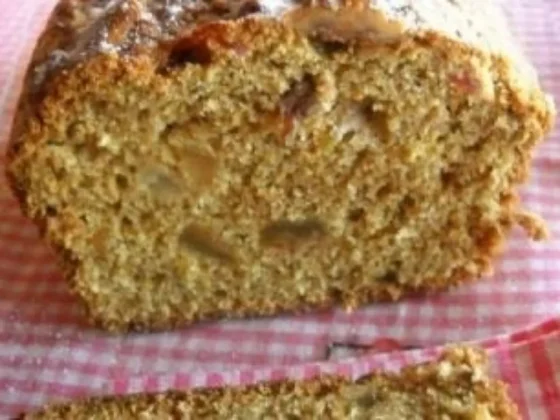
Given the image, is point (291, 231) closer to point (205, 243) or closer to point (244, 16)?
point (205, 243)

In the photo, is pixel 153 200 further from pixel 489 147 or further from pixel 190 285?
pixel 489 147

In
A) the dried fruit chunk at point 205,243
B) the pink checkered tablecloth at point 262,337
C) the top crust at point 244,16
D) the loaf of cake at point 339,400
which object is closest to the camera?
the loaf of cake at point 339,400

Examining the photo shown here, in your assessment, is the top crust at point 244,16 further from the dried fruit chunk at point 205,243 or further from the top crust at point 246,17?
the dried fruit chunk at point 205,243

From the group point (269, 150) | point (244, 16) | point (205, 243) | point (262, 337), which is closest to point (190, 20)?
point (244, 16)

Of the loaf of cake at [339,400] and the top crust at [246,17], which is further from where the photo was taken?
the top crust at [246,17]

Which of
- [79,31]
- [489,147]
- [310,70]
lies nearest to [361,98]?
[310,70]

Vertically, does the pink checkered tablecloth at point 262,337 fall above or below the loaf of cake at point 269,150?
below

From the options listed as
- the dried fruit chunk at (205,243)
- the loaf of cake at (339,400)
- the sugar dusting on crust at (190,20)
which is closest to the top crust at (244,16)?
the sugar dusting on crust at (190,20)
